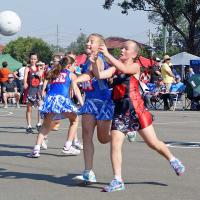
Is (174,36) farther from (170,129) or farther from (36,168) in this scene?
(36,168)

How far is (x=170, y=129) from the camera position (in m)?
15.7

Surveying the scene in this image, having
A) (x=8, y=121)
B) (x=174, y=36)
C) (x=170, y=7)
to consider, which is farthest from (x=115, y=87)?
(x=174, y=36)

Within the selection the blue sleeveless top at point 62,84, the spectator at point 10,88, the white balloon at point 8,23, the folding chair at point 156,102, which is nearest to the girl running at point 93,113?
the blue sleeveless top at point 62,84

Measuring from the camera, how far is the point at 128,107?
25.1 feet

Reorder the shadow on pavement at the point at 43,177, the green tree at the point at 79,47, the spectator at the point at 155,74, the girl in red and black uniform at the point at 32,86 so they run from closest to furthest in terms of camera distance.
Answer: the shadow on pavement at the point at 43,177 < the green tree at the point at 79,47 < the girl in red and black uniform at the point at 32,86 < the spectator at the point at 155,74

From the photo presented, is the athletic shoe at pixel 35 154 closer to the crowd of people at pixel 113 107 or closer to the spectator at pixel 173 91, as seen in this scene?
the crowd of people at pixel 113 107

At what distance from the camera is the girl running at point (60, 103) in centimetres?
1078

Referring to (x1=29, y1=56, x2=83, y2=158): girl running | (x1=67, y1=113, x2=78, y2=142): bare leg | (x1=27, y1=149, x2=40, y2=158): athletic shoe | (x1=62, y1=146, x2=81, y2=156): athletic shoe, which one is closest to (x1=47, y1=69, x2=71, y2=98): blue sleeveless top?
(x1=29, y1=56, x2=83, y2=158): girl running

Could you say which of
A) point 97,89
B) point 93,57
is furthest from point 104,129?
point 93,57

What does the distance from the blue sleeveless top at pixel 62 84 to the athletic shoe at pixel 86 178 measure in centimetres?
312

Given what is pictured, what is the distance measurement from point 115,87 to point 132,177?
1.48 meters

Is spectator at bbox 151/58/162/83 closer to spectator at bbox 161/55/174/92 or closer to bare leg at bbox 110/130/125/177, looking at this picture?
spectator at bbox 161/55/174/92

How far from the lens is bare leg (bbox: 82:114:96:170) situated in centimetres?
808

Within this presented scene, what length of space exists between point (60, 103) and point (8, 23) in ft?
41.1
